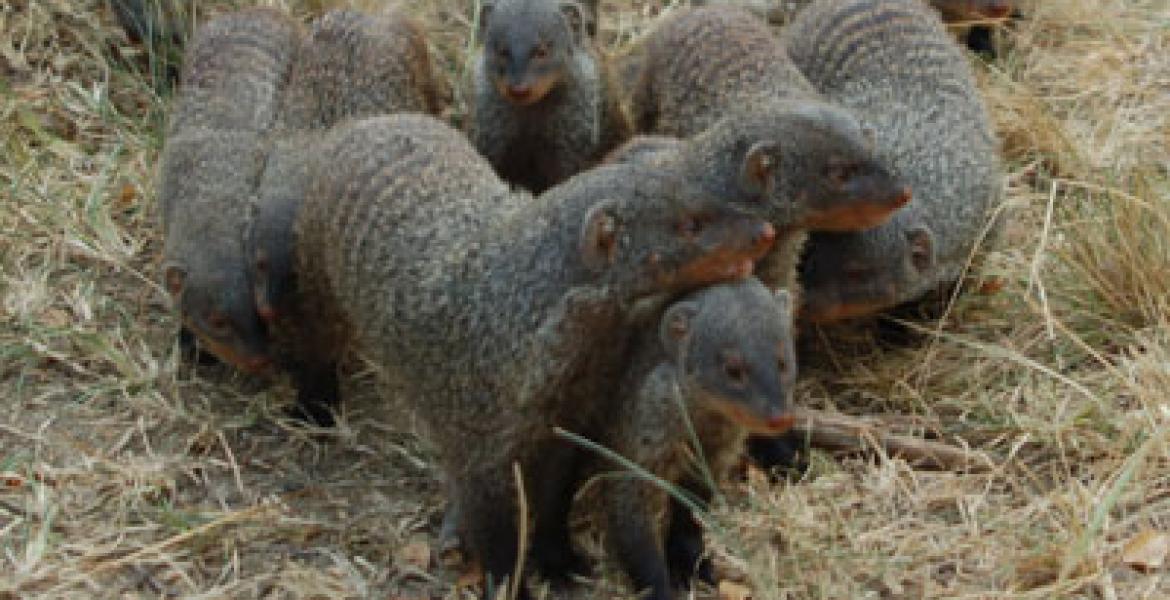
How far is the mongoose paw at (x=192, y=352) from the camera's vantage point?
403cm

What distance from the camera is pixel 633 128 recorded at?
4457 millimetres

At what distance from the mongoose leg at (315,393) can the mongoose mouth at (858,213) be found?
1.21m

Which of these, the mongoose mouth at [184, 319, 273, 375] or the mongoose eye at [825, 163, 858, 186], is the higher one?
the mongoose eye at [825, 163, 858, 186]

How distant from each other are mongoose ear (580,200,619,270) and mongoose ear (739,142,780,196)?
33 cm

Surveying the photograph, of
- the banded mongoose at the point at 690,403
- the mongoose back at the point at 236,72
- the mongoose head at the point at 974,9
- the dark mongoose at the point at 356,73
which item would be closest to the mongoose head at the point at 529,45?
the dark mongoose at the point at 356,73

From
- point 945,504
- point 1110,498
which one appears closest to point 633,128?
point 945,504

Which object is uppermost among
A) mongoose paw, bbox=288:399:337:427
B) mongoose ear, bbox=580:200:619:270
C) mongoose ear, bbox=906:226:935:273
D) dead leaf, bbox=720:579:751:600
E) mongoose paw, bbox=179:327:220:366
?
mongoose ear, bbox=580:200:619:270

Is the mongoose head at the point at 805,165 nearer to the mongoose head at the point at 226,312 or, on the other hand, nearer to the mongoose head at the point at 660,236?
the mongoose head at the point at 660,236

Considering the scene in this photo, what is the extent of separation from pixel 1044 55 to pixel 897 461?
6.83ft

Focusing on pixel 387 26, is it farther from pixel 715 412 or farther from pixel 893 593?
pixel 893 593

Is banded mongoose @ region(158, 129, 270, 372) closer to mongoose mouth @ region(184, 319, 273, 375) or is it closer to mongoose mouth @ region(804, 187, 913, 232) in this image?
mongoose mouth @ region(184, 319, 273, 375)

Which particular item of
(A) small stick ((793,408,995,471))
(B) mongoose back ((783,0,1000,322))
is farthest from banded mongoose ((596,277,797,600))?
(B) mongoose back ((783,0,1000,322))

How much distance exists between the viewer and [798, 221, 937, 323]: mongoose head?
3793 mm

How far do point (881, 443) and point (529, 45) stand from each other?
1334mm
